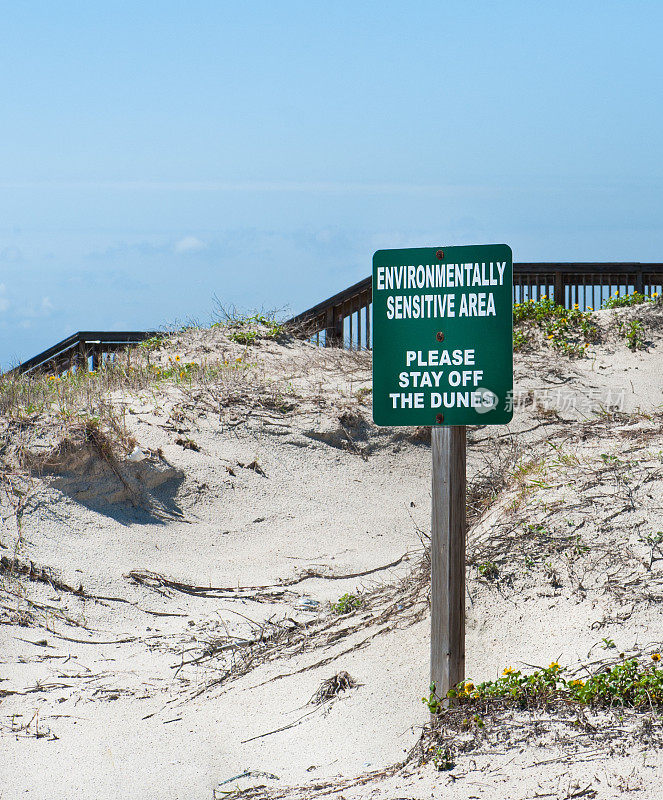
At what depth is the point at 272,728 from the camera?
195 inches

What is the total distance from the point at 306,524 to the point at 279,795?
534cm

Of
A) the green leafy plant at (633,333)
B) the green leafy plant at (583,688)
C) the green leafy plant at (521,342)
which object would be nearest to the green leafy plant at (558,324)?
the green leafy plant at (521,342)

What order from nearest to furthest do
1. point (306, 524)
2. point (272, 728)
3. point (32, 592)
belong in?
point (272, 728) < point (32, 592) < point (306, 524)

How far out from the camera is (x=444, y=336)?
465cm

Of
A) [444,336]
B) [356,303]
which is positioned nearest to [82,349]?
[356,303]

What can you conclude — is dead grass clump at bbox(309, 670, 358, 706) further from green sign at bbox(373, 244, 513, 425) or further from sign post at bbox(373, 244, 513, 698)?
green sign at bbox(373, 244, 513, 425)

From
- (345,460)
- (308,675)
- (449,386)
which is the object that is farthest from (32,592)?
(449,386)

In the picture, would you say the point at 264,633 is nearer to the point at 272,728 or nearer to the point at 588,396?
the point at 272,728

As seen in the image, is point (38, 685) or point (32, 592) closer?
point (38, 685)

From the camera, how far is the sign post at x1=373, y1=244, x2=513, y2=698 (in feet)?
15.1

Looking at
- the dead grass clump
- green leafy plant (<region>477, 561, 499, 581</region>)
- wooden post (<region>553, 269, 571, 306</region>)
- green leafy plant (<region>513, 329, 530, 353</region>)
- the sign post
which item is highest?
wooden post (<region>553, 269, 571, 306</region>)

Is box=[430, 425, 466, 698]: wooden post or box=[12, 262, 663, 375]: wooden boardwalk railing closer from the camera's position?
box=[430, 425, 466, 698]: wooden post

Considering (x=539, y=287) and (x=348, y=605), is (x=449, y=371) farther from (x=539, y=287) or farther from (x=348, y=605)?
(x=539, y=287)

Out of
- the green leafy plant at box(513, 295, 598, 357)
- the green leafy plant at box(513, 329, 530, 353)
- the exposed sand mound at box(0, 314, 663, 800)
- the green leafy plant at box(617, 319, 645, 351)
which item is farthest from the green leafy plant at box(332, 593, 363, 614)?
the green leafy plant at box(617, 319, 645, 351)
